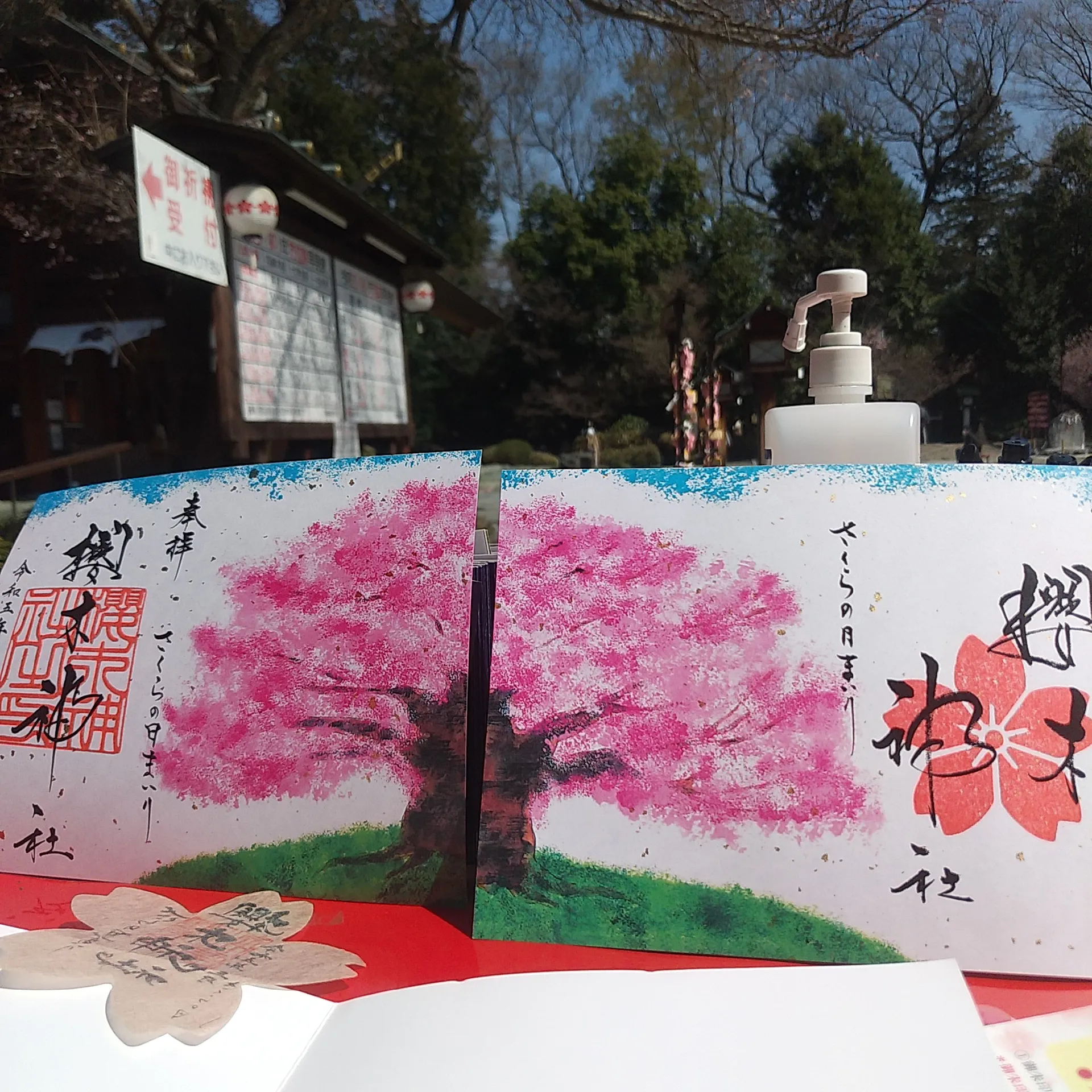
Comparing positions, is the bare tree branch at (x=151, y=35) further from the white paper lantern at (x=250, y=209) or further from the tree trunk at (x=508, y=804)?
the tree trunk at (x=508, y=804)

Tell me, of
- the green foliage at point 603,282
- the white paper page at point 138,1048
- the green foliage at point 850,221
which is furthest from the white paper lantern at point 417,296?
the white paper page at point 138,1048

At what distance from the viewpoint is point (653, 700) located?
41 cm

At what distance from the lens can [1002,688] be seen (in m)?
0.38

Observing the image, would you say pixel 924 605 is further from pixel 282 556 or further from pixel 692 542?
pixel 282 556

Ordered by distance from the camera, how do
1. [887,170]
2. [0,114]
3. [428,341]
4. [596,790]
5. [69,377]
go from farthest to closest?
[428,341], [887,170], [69,377], [0,114], [596,790]

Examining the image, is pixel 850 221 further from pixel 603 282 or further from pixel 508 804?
pixel 508 804

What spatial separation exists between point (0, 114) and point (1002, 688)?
3508 millimetres

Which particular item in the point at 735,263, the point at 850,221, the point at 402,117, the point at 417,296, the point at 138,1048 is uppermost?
the point at 402,117

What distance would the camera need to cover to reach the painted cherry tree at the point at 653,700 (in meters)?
0.39

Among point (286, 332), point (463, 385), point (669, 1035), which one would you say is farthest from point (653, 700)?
point (463, 385)

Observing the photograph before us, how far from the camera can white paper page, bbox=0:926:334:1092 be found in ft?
1.02

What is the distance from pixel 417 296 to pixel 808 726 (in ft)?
15.0

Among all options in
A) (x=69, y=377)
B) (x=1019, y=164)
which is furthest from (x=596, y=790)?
(x=1019, y=164)

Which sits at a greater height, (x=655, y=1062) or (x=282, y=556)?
(x=282, y=556)
